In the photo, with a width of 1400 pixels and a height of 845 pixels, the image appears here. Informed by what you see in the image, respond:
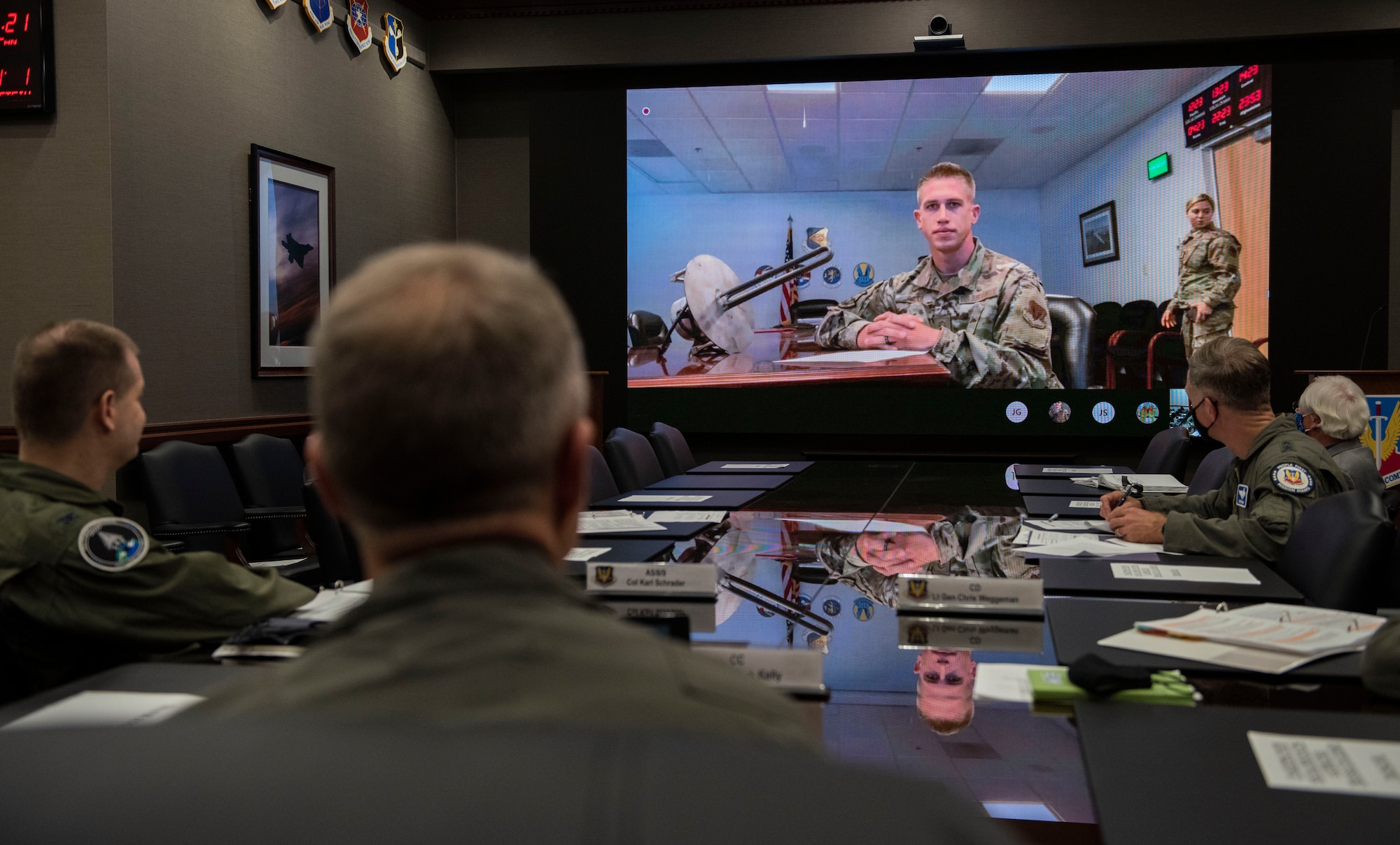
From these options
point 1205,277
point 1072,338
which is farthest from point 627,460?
point 1205,277

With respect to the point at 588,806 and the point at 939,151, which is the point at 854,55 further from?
the point at 588,806

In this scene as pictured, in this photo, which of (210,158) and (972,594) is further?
(210,158)

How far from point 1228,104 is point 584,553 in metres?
6.58

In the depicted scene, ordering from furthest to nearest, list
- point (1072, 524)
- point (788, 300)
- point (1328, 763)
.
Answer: point (788, 300) → point (1072, 524) → point (1328, 763)

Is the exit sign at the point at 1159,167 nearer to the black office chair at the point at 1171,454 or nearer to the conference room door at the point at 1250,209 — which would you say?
the conference room door at the point at 1250,209

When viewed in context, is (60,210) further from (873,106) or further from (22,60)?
(873,106)

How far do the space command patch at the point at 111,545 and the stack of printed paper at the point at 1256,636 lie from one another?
153cm

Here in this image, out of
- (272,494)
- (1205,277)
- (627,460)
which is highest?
(1205,277)

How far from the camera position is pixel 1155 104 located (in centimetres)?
736

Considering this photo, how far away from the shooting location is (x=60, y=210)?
4625 mm

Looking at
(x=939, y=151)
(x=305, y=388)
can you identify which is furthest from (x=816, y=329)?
(x=305, y=388)

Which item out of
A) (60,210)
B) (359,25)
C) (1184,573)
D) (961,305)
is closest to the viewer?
(1184,573)

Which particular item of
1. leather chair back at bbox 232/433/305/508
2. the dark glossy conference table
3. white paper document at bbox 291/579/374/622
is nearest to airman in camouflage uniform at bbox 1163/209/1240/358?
the dark glossy conference table

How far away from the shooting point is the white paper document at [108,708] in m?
1.26
